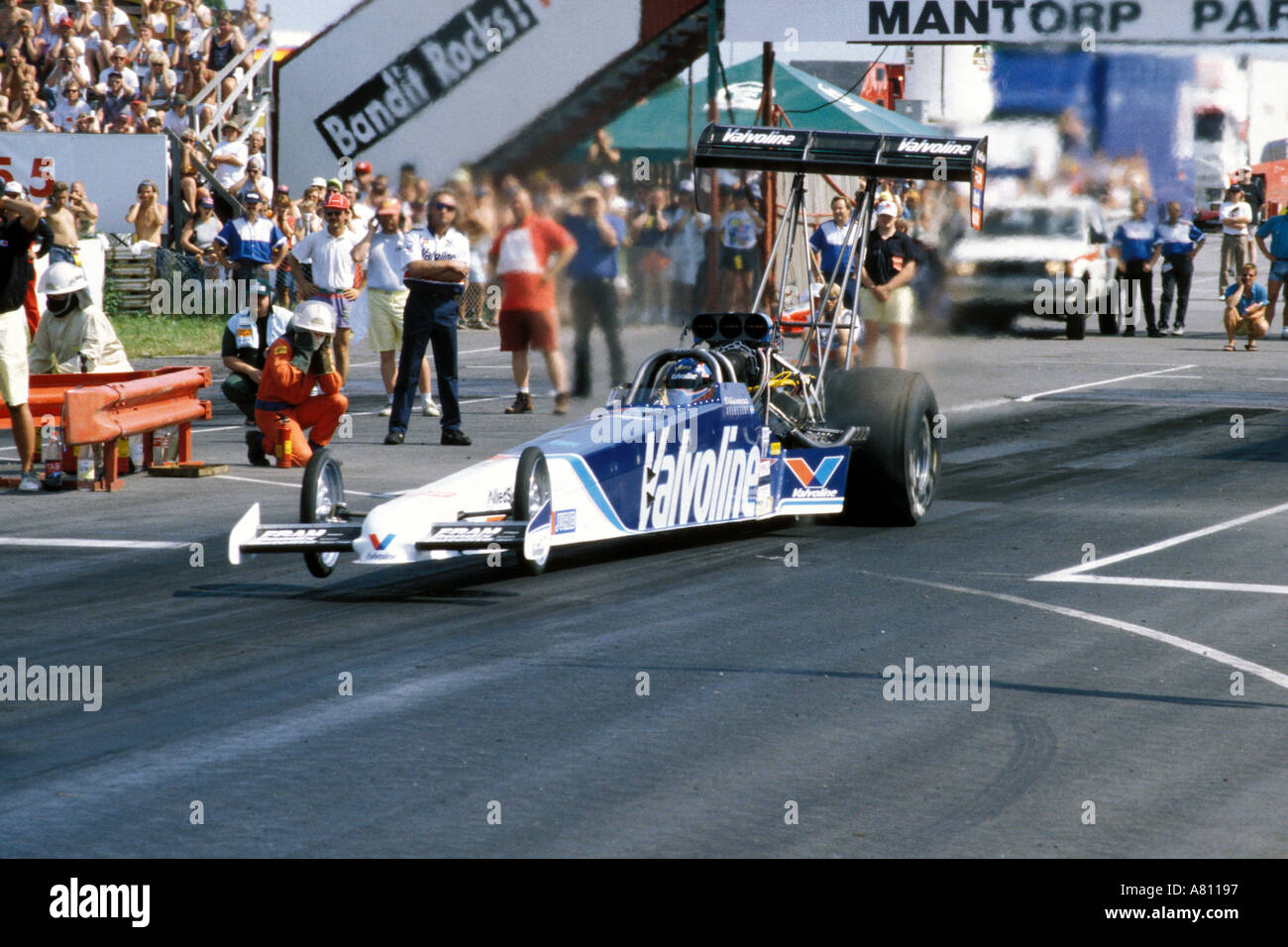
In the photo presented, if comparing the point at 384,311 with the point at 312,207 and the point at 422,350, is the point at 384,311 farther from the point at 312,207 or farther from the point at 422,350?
the point at 312,207

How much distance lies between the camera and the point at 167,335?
22.2m

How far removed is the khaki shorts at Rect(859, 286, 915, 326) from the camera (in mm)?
16078

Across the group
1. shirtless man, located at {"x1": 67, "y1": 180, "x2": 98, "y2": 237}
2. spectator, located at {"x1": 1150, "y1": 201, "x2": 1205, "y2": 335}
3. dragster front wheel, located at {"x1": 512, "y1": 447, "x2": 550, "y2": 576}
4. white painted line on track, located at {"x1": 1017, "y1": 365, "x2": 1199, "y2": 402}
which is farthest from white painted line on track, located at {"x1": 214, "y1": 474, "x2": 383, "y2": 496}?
spectator, located at {"x1": 1150, "y1": 201, "x2": 1205, "y2": 335}

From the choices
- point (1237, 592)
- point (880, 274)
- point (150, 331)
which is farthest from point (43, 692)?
point (150, 331)

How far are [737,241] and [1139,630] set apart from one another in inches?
578

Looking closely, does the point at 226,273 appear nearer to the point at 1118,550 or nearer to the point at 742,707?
the point at 1118,550

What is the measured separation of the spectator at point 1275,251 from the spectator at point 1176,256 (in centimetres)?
154

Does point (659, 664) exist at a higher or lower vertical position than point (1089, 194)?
lower

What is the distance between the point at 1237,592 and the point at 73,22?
2194 centimetres

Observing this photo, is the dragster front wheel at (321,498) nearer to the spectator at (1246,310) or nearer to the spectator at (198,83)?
the spectator at (1246,310)

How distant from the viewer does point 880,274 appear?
15852 millimetres

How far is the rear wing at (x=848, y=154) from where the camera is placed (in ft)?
34.9

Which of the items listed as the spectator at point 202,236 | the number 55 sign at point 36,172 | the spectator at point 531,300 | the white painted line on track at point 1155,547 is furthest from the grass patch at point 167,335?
the white painted line on track at point 1155,547

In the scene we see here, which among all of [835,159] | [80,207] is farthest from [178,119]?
[835,159]
